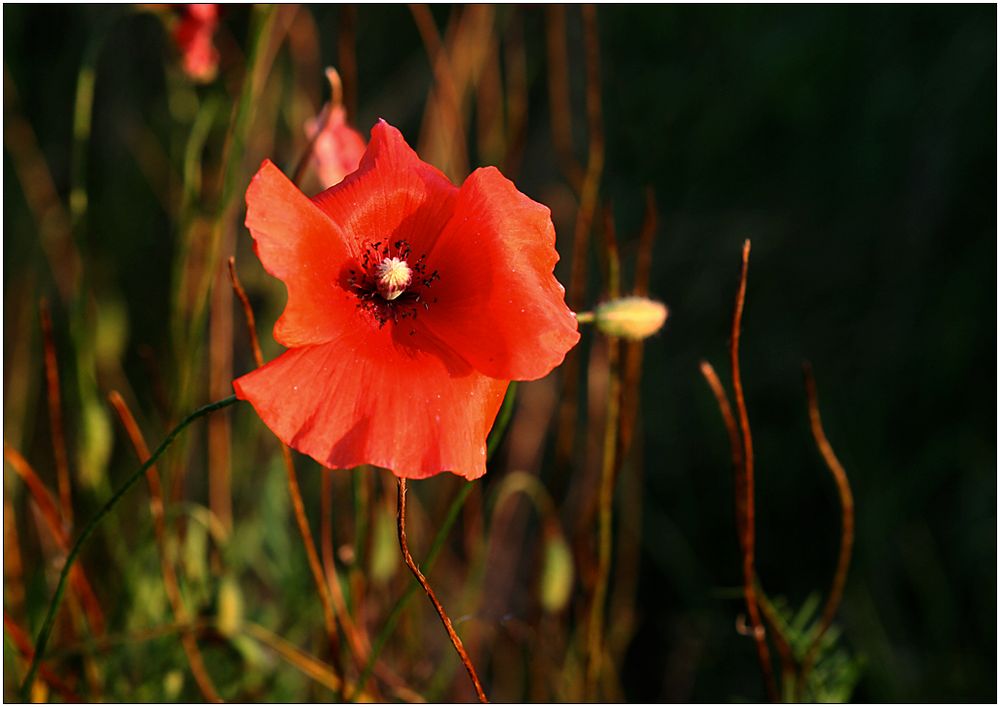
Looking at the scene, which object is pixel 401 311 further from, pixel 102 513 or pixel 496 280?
pixel 102 513

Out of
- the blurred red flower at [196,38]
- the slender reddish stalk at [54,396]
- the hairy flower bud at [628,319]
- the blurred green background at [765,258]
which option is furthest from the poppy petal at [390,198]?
the blurred green background at [765,258]

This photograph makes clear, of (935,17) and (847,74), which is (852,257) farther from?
(935,17)

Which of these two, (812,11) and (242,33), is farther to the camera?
(242,33)

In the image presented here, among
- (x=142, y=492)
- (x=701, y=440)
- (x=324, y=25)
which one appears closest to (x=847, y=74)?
(x=701, y=440)

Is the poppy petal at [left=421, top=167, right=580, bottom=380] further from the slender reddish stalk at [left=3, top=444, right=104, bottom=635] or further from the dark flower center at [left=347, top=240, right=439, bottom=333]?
the slender reddish stalk at [left=3, top=444, right=104, bottom=635]

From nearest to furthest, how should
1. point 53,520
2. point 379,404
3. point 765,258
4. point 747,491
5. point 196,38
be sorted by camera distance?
point 379,404 < point 747,491 < point 53,520 < point 196,38 < point 765,258

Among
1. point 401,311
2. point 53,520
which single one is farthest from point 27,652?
point 401,311

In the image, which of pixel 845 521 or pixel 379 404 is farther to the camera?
pixel 845 521
